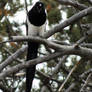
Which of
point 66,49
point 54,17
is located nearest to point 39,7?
point 54,17

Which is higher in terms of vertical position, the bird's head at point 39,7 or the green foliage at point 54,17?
the bird's head at point 39,7

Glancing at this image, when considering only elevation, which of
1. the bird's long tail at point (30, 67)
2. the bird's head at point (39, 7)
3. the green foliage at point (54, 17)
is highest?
the bird's head at point (39, 7)

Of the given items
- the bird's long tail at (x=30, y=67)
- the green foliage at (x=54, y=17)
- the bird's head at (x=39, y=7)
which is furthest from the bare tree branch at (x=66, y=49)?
the green foliage at (x=54, y=17)

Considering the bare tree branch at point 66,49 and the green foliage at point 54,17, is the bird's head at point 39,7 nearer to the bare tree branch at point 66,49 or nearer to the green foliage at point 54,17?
the green foliage at point 54,17

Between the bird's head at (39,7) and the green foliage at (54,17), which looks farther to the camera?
the green foliage at (54,17)

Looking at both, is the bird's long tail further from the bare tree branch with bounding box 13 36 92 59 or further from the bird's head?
the bare tree branch with bounding box 13 36 92 59

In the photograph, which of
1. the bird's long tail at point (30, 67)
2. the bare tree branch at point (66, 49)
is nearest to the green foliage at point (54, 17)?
the bird's long tail at point (30, 67)

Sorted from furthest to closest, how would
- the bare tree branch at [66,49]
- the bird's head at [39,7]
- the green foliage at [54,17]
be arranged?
the green foliage at [54,17] → the bird's head at [39,7] → the bare tree branch at [66,49]

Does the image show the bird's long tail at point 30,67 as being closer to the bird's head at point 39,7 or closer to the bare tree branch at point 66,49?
the bird's head at point 39,7

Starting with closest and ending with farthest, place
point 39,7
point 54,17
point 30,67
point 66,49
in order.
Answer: point 66,49
point 30,67
point 39,7
point 54,17

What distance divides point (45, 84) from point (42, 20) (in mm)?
708

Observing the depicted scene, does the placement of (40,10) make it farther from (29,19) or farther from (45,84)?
(45,84)

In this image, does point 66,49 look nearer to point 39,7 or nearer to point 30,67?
point 30,67

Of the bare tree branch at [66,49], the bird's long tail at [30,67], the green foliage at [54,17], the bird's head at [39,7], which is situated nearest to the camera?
the bare tree branch at [66,49]
